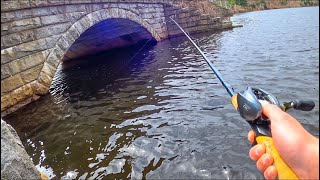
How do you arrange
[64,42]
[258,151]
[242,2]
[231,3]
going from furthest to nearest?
[242,2], [231,3], [64,42], [258,151]

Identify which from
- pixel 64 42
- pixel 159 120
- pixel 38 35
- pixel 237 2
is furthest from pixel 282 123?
pixel 237 2

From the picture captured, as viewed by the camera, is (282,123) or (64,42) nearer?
(282,123)

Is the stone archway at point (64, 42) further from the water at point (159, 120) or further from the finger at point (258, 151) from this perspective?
the finger at point (258, 151)

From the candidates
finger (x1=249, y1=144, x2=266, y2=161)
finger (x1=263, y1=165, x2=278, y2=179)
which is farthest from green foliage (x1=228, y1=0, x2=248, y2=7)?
finger (x1=263, y1=165, x2=278, y2=179)

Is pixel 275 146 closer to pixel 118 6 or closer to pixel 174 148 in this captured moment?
Result: pixel 174 148

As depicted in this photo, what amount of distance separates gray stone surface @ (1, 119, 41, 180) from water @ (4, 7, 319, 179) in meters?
0.82

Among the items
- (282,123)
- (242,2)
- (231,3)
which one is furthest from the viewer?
(242,2)

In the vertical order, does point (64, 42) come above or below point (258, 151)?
above

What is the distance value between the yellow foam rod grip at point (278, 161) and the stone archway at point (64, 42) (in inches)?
322

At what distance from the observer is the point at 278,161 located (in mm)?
1448

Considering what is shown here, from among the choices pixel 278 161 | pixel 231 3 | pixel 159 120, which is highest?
pixel 231 3

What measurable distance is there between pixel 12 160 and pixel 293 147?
3.12 meters

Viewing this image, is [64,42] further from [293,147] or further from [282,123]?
[293,147]

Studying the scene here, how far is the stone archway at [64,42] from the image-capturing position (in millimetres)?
8736
